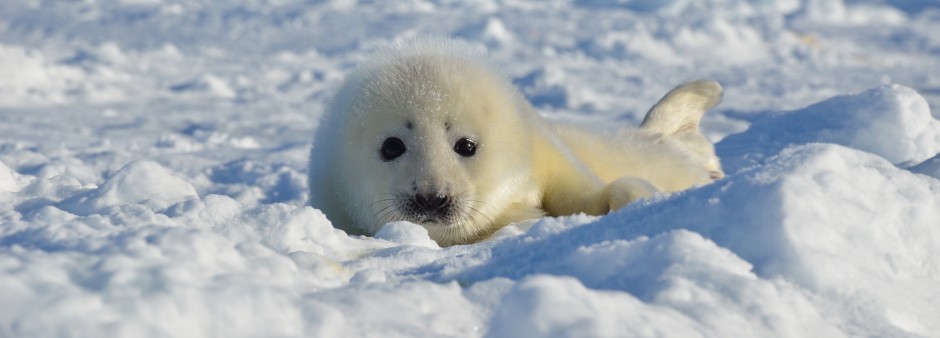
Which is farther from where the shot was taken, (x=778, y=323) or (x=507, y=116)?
(x=507, y=116)

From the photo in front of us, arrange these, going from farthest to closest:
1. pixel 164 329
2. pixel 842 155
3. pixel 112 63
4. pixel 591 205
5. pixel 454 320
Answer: pixel 112 63, pixel 591 205, pixel 842 155, pixel 454 320, pixel 164 329

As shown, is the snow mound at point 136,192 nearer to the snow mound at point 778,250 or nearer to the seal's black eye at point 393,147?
the seal's black eye at point 393,147

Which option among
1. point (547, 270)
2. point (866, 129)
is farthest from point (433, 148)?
point (866, 129)

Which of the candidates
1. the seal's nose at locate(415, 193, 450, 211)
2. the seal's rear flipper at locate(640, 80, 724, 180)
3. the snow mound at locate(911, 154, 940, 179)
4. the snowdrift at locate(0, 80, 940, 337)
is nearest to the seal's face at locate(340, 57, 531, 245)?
the seal's nose at locate(415, 193, 450, 211)

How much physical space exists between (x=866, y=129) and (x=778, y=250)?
265 cm

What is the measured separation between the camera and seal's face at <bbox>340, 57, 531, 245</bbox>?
9.36ft

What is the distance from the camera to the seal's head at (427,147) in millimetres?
2857

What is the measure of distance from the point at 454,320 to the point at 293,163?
493 centimetres

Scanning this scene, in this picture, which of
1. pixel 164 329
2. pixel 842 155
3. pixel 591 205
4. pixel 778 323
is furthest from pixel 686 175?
pixel 164 329

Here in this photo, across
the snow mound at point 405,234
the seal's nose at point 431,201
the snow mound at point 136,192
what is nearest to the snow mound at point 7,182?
the snow mound at point 136,192

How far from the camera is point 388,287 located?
1.40 m

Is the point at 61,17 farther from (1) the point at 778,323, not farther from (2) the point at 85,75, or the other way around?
(1) the point at 778,323

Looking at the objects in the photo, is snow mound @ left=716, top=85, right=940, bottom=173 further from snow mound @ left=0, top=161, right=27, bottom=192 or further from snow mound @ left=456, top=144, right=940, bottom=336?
snow mound @ left=0, top=161, right=27, bottom=192

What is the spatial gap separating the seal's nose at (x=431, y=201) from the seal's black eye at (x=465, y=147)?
169 millimetres
